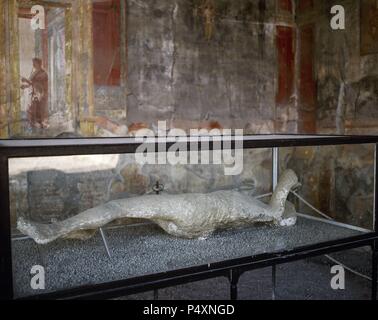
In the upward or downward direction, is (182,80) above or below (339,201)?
above

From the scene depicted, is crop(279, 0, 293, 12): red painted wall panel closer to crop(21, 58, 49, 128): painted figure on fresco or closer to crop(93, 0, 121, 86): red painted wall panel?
crop(93, 0, 121, 86): red painted wall panel

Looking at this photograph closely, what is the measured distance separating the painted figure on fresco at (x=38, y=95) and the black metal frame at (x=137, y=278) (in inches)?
91.3

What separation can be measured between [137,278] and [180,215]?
82 centimetres

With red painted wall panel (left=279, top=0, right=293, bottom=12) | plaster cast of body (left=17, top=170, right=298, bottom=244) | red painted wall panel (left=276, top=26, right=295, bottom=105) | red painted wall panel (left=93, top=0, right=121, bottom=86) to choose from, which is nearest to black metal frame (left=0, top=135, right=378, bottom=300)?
plaster cast of body (left=17, top=170, right=298, bottom=244)

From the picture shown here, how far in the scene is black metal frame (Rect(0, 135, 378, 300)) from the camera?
1955mm

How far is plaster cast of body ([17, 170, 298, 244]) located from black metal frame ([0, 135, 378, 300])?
22.3 inches

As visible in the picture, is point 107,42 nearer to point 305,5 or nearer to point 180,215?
point 180,215

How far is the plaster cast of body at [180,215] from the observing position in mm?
2801

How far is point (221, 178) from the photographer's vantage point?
6.00m

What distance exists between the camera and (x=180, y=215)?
10.2ft

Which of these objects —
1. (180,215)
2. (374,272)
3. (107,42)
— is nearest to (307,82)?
(107,42)

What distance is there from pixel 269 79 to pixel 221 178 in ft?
5.48
